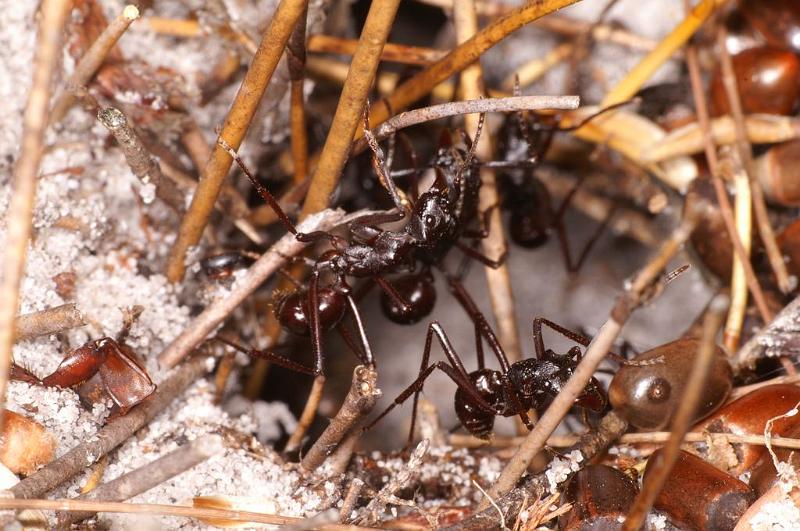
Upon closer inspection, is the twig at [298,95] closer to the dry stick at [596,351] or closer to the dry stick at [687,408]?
the dry stick at [596,351]

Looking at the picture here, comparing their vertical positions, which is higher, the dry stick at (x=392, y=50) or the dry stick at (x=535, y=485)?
the dry stick at (x=392, y=50)

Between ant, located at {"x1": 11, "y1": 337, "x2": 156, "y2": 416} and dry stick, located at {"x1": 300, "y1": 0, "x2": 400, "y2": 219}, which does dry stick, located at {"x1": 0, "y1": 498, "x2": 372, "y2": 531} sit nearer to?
ant, located at {"x1": 11, "y1": 337, "x2": 156, "y2": 416}

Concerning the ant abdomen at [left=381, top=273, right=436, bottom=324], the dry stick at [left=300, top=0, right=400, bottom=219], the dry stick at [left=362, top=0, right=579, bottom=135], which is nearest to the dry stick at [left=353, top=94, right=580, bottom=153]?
the dry stick at [left=300, top=0, right=400, bottom=219]

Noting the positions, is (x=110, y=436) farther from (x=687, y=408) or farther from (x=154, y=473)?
(x=687, y=408)

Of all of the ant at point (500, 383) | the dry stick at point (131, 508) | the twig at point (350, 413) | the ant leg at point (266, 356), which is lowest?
the dry stick at point (131, 508)

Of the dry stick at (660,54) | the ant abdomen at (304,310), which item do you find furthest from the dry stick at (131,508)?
the dry stick at (660,54)

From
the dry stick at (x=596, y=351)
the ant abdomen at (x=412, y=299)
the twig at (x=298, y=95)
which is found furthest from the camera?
the ant abdomen at (x=412, y=299)
